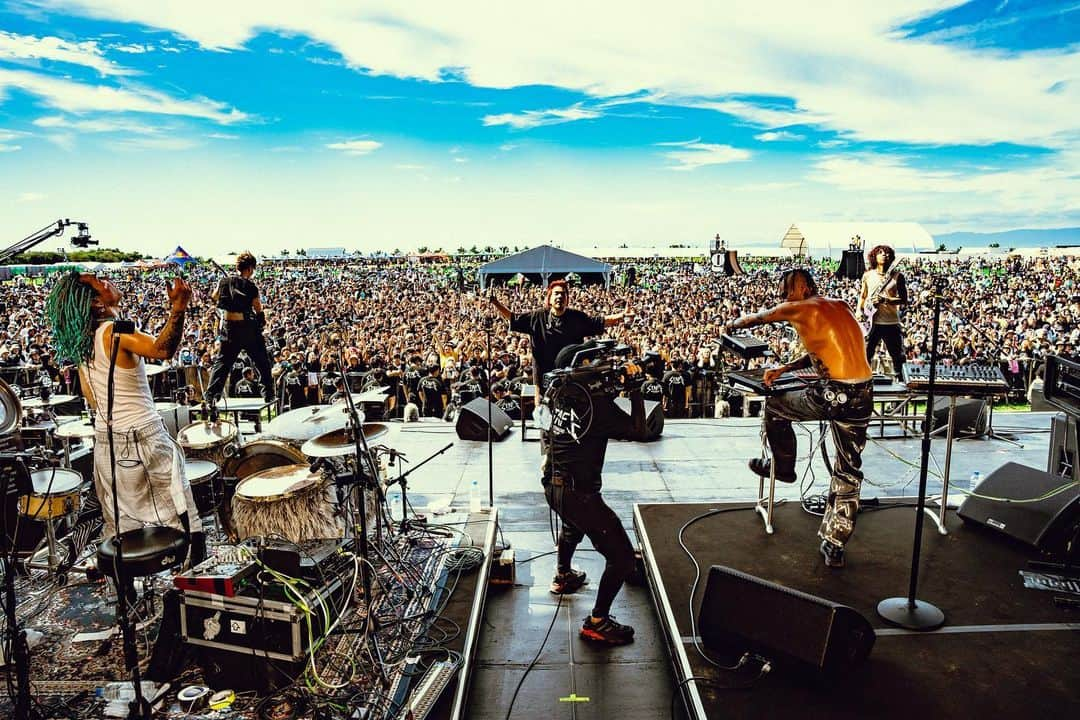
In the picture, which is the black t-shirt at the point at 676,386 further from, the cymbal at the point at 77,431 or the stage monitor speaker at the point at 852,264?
the cymbal at the point at 77,431

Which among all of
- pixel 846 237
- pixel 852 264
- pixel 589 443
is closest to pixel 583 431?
pixel 589 443

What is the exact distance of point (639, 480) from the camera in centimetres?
603

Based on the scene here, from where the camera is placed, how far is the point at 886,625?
322 cm

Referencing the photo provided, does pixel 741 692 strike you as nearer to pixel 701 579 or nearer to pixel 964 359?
pixel 701 579

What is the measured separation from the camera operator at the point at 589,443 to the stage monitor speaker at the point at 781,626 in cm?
48

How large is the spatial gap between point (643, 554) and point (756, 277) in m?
28.8

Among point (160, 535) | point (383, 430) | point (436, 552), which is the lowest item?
point (436, 552)

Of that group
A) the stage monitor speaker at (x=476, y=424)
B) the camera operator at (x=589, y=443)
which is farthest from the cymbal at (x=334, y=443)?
the stage monitor speaker at (x=476, y=424)

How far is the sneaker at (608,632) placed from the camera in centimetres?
347

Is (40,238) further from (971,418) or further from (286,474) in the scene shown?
(971,418)

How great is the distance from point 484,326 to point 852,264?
4298 mm

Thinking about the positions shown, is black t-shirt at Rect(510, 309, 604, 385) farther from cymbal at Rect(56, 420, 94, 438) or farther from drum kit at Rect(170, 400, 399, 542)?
cymbal at Rect(56, 420, 94, 438)

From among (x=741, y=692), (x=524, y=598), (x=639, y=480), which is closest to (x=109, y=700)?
(x=524, y=598)

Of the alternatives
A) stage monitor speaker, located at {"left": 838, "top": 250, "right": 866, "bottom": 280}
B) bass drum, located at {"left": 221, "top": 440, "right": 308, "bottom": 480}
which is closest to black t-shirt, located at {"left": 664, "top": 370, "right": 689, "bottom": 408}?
stage monitor speaker, located at {"left": 838, "top": 250, "right": 866, "bottom": 280}
